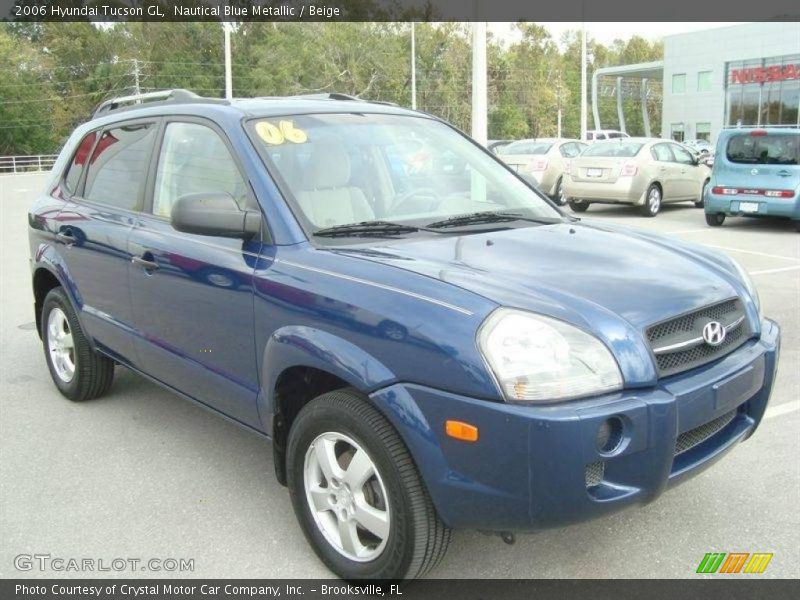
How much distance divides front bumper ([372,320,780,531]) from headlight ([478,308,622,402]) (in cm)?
5

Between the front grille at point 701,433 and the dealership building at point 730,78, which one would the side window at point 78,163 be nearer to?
the front grille at point 701,433

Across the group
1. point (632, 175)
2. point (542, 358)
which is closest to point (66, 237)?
point (542, 358)

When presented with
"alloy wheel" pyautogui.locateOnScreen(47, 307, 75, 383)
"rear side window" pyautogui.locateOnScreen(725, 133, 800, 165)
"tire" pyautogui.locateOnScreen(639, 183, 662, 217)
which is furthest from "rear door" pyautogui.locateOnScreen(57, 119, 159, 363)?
"tire" pyautogui.locateOnScreen(639, 183, 662, 217)

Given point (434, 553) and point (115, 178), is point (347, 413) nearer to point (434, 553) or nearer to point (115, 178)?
point (434, 553)

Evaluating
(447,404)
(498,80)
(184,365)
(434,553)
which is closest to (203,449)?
(184,365)

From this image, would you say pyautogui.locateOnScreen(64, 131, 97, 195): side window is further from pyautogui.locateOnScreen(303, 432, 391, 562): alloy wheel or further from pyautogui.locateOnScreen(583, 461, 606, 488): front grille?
pyautogui.locateOnScreen(583, 461, 606, 488): front grille

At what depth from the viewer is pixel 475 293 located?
2541 millimetres

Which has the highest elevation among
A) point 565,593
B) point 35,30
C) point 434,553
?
point 35,30

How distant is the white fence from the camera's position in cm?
5216

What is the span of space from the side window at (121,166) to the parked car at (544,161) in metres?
13.7

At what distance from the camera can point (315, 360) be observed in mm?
2807

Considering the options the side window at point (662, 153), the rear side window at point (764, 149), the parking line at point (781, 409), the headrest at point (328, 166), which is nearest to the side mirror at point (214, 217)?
the headrest at point (328, 166)

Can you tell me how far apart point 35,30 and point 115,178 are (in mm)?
80936

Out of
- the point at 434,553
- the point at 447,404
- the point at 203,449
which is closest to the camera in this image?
the point at 447,404
